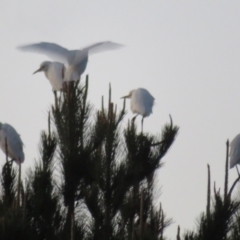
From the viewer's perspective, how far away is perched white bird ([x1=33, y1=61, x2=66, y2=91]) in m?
12.4

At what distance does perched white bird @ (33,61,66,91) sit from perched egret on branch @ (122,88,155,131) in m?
1.07

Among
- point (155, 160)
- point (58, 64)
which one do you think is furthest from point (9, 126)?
point (155, 160)

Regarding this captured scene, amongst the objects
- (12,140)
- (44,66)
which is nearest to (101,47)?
(12,140)

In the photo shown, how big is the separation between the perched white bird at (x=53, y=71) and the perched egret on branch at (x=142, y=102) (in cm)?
107

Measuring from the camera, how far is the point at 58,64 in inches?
531

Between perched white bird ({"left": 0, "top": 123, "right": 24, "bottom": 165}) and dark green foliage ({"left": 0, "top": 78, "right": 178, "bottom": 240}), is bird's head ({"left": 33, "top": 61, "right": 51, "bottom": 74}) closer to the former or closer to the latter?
perched white bird ({"left": 0, "top": 123, "right": 24, "bottom": 165})

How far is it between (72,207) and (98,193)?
0.25 metres

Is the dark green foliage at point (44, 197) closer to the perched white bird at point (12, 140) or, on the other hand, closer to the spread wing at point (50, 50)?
the perched white bird at point (12, 140)

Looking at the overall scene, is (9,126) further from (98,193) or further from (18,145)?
(98,193)

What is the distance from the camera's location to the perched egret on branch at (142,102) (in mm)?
11844

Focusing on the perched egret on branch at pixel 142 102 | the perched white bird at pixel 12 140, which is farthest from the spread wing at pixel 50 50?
the perched egret on branch at pixel 142 102

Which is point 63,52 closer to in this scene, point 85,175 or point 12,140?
point 12,140

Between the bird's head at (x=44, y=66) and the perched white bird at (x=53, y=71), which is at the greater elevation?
the bird's head at (x=44, y=66)

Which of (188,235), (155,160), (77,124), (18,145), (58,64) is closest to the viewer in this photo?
(188,235)
